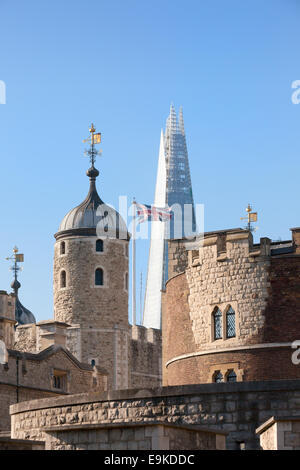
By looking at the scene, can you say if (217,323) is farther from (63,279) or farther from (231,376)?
(63,279)

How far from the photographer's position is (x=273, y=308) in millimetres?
32562

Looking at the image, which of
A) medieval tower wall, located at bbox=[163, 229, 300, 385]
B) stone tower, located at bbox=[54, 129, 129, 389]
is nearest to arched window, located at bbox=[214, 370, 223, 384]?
medieval tower wall, located at bbox=[163, 229, 300, 385]

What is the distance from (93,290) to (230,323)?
31528 mm

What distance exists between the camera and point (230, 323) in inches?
1316

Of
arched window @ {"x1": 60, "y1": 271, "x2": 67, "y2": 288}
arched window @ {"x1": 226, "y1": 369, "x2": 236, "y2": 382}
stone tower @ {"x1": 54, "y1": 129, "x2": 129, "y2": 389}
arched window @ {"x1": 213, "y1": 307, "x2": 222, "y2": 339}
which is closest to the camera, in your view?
arched window @ {"x1": 226, "y1": 369, "x2": 236, "y2": 382}

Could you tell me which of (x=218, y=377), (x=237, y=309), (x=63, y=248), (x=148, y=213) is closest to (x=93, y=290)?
(x=63, y=248)

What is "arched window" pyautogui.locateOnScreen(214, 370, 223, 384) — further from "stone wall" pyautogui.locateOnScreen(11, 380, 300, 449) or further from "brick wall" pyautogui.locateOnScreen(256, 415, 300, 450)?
"brick wall" pyautogui.locateOnScreen(256, 415, 300, 450)

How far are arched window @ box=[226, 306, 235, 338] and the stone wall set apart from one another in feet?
31.6

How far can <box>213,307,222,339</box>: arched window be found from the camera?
33.7m

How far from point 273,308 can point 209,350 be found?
238 cm

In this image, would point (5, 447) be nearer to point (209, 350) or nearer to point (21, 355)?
point (209, 350)

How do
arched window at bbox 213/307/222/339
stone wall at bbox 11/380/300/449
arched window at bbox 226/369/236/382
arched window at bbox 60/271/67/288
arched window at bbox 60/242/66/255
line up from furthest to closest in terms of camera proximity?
arched window at bbox 60/242/66/255, arched window at bbox 60/271/67/288, arched window at bbox 213/307/222/339, arched window at bbox 226/369/236/382, stone wall at bbox 11/380/300/449

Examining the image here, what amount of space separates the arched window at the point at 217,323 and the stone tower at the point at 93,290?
99.7ft

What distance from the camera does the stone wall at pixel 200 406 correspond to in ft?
72.3
